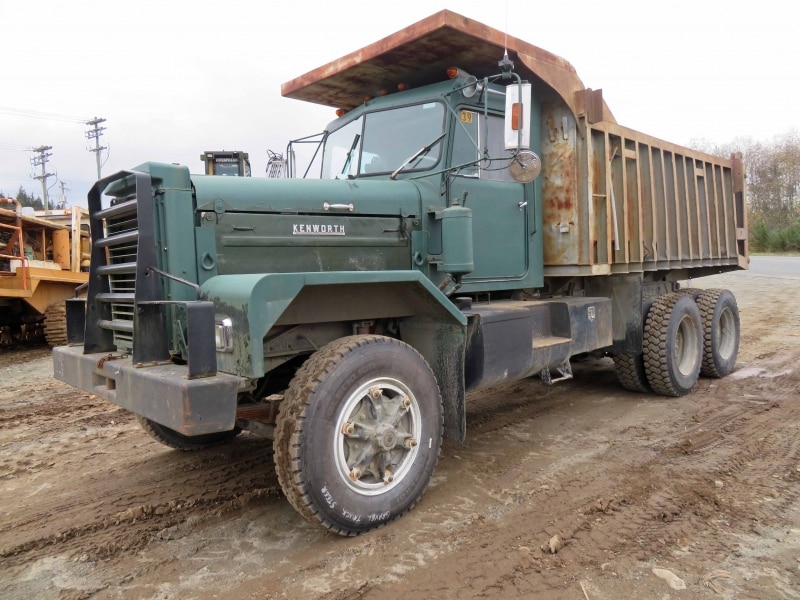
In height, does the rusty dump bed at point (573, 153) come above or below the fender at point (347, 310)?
above

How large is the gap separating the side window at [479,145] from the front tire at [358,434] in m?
1.81

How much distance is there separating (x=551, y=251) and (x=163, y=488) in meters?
3.93

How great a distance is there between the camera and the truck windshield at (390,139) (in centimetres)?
473

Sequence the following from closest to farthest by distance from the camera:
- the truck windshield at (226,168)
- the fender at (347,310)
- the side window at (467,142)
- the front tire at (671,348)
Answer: the fender at (347,310) < the side window at (467,142) < the truck windshield at (226,168) < the front tire at (671,348)

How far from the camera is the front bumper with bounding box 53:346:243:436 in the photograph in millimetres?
2824

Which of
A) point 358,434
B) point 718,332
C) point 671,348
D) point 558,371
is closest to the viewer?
point 358,434

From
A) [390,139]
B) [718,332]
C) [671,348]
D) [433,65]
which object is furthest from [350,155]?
[718,332]

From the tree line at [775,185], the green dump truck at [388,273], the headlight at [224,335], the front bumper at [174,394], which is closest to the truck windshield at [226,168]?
the green dump truck at [388,273]

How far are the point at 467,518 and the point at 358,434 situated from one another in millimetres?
844

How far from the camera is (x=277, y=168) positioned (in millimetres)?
5266

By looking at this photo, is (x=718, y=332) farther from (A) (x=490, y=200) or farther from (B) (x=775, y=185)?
(B) (x=775, y=185)

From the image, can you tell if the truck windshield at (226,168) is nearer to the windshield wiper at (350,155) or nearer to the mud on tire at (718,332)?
the windshield wiper at (350,155)

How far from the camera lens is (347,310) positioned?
364 centimetres

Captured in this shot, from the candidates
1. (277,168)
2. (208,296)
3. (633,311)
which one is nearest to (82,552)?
(208,296)
